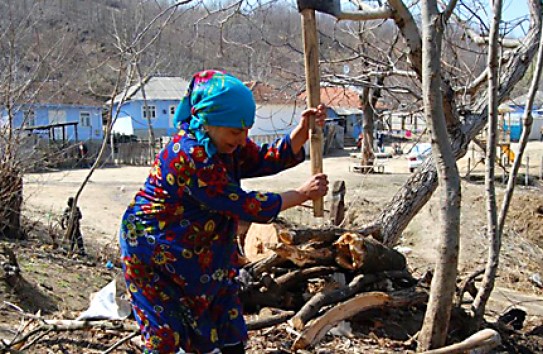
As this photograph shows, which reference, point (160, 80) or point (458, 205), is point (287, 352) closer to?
point (458, 205)

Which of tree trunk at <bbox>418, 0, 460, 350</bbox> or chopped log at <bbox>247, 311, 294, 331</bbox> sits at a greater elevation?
tree trunk at <bbox>418, 0, 460, 350</bbox>

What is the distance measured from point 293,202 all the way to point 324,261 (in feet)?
6.32

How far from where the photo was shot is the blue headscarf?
2.55m

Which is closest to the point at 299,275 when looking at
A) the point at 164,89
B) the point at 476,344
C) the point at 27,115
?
the point at 476,344

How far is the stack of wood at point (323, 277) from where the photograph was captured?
407 centimetres

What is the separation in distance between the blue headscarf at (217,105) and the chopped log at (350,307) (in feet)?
5.25

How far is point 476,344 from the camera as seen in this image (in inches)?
141

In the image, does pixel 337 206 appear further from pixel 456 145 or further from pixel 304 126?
pixel 304 126

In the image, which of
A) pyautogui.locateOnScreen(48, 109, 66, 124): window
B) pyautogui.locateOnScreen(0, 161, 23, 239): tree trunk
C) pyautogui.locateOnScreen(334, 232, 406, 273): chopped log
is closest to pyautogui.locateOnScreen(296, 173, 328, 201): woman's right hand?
pyautogui.locateOnScreen(334, 232, 406, 273): chopped log

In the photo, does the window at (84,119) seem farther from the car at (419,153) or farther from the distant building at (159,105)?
the car at (419,153)

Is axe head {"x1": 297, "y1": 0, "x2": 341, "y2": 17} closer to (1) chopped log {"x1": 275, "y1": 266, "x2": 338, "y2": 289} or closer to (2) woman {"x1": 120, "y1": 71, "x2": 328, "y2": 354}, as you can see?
(2) woman {"x1": 120, "y1": 71, "x2": 328, "y2": 354}

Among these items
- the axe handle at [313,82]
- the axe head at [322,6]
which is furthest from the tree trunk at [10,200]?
the axe handle at [313,82]

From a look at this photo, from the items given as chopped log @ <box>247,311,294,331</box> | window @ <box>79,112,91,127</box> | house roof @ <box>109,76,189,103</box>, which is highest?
house roof @ <box>109,76,189,103</box>

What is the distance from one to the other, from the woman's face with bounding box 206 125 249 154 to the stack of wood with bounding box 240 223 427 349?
1.65m
